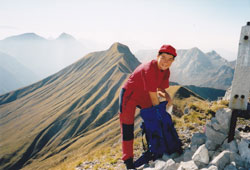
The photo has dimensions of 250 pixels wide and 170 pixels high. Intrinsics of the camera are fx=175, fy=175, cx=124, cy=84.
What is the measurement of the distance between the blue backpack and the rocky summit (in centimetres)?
31

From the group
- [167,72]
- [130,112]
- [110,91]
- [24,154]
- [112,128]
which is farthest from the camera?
[110,91]

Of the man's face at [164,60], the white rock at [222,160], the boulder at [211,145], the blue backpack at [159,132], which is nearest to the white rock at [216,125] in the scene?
the boulder at [211,145]

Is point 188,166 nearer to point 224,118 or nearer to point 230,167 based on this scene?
point 230,167

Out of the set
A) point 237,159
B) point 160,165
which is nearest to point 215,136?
point 237,159

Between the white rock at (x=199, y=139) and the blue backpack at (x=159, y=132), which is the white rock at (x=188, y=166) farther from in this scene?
the white rock at (x=199, y=139)

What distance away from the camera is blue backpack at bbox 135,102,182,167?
578cm

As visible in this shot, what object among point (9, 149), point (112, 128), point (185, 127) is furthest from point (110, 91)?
point (185, 127)

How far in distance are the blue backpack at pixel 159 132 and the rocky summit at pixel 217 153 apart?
0.31m

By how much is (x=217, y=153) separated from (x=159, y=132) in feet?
5.70

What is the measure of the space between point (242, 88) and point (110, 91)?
504 ft

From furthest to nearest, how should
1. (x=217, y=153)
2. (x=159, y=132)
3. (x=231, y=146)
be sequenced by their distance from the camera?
(x=159, y=132)
(x=217, y=153)
(x=231, y=146)

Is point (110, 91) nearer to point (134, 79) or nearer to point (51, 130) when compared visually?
point (51, 130)

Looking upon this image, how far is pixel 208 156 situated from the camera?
4.73 metres

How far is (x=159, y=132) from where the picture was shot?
19.0ft
